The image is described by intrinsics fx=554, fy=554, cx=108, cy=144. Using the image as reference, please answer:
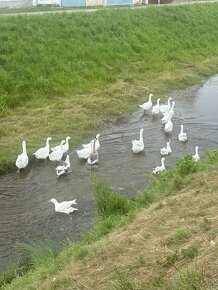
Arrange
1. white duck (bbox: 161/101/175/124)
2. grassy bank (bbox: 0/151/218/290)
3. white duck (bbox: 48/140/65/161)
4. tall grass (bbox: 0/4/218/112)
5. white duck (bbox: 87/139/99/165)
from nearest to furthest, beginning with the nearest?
grassy bank (bbox: 0/151/218/290) → white duck (bbox: 87/139/99/165) → white duck (bbox: 48/140/65/161) → white duck (bbox: 161/101/175/124) → tall grass (bbox: 0/4/218/112)

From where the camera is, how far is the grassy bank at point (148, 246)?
6426 mm

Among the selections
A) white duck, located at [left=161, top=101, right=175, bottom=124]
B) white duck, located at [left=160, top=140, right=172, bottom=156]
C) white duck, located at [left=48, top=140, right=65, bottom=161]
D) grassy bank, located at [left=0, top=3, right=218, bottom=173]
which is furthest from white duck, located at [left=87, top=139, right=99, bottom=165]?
white duck, located at [left=161, top=101, right=175, bottom=124]

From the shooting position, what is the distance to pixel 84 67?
912 inches

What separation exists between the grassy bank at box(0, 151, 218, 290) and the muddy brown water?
980mm

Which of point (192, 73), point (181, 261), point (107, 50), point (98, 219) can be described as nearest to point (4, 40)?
point (107, 50)

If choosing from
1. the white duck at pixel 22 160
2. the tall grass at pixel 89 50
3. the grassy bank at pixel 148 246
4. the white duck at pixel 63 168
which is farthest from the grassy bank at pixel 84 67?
the grassy bank at pixel 148 246

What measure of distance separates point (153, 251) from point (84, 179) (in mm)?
6734

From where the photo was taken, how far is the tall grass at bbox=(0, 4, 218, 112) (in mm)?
20797

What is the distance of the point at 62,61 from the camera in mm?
22672

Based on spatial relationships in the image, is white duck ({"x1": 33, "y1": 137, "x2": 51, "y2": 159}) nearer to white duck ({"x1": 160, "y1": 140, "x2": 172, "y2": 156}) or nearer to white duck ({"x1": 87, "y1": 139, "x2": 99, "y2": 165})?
white duck ({"x1": 87, "y1": 139, "x2": 99, "y2": 165})

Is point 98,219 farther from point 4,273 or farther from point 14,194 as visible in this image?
point 14,194

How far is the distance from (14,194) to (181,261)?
7.12 meters

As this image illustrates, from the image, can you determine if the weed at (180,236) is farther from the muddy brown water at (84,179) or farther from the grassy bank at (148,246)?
the muddy brown water at (84,179)

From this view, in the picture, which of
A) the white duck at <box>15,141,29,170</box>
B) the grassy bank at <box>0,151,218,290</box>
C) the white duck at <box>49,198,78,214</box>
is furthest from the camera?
the white duck at <box>15,141,29,170</box>
